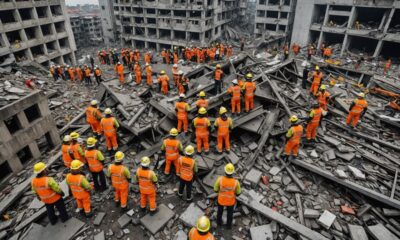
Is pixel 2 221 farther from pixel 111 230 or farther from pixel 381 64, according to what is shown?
pixel 381 64

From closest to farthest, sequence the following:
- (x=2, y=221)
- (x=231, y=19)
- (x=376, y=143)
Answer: (x=2, y=221), (x=376, y=143), (x=231, y=19)

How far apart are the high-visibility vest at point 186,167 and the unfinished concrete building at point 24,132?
7188 millimetres

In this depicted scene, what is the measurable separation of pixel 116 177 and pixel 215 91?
8.05m

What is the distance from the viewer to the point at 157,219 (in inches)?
269

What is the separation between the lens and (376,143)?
10297mm

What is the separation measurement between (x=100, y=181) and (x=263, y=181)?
5756 mm

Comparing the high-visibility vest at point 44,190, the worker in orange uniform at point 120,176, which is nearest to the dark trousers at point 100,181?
the worker in orange uniform at point 120,176

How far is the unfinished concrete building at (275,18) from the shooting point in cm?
3431

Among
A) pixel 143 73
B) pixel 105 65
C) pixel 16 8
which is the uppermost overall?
pixel 16 8

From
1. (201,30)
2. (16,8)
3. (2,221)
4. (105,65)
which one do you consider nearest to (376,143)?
(2,221)

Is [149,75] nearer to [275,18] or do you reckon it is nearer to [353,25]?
[353,25]

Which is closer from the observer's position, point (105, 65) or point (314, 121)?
point (314, 121)

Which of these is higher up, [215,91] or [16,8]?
[16,8]

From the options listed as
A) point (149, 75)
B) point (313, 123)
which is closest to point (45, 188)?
point (313, 123)
